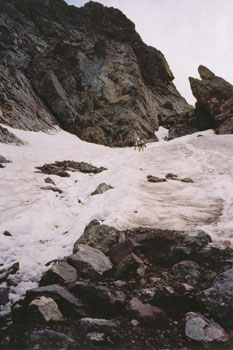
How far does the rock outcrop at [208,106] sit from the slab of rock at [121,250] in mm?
32320

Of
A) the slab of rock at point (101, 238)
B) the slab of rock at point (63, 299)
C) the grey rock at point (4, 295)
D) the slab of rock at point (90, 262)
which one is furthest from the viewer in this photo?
the slab of rock at point (101, 238)

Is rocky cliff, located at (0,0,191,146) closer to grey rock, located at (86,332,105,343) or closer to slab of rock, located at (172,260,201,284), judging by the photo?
slab of rock, located at (172,260,201,284)

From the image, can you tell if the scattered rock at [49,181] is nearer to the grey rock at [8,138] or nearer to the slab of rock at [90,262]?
the slab of rock at [90,262]

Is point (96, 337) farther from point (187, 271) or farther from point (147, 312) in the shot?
point (187, 271)

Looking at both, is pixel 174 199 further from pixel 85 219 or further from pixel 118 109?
pixel 118 109

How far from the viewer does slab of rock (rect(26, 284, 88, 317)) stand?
4.47 m

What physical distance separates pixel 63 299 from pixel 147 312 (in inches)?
59.6

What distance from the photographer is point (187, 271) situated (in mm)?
5375

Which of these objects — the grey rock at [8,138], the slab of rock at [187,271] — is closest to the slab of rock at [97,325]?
the slab of rock at [187,271]

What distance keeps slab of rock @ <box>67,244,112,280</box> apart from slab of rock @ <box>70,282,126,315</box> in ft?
1.70

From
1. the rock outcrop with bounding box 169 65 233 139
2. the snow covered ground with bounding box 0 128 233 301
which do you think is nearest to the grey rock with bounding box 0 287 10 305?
the snow covered ground with bounding box 0 128 233 301

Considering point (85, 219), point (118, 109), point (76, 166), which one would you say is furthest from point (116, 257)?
point (118, 109)

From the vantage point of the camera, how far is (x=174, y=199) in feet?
37.6

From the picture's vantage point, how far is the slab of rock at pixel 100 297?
452 cm
